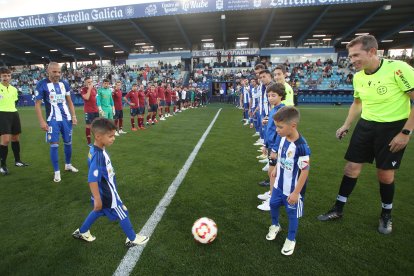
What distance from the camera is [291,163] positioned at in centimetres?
269

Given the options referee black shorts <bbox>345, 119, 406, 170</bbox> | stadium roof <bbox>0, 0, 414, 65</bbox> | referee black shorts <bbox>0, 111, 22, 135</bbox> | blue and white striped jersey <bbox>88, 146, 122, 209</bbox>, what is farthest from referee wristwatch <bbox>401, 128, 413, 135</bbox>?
stadium roof <bbox>0, 0, 414, 65</bbox>

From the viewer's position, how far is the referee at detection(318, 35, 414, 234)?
9.42 feet

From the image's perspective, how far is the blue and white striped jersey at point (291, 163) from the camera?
8.48ft

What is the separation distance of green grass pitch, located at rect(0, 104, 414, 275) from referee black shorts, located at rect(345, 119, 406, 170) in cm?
A: 89

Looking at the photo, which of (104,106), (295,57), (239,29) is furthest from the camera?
(295,57)

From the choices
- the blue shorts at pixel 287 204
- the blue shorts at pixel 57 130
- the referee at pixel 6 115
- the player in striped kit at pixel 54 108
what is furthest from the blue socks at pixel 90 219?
the referee at pixel 6 115

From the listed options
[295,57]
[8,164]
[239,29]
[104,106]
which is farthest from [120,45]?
[8,164]

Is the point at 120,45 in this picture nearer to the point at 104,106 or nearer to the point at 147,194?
the point at 104,106

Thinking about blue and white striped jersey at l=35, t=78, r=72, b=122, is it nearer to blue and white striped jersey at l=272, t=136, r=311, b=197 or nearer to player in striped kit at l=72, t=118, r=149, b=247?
player in striped kit at l=72, t=118, r=149, b=247

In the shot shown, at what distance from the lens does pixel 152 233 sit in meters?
3.16

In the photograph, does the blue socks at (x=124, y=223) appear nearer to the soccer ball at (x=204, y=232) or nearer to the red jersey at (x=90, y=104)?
the soccer ball at (x=204, y=232)

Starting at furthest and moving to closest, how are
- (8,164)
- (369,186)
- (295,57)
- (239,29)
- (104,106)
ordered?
(295,57) → (239,29) → (104,106) → (8,164) → (369,186)

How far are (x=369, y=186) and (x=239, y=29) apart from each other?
3125 centimetres

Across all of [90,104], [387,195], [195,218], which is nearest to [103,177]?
[195,218]
